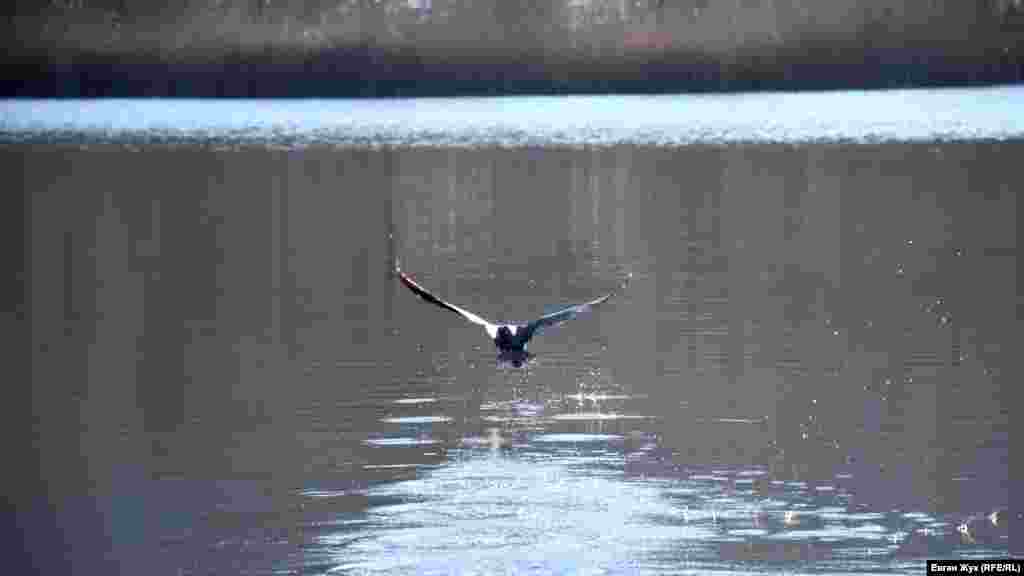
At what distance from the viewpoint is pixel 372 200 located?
56594mm

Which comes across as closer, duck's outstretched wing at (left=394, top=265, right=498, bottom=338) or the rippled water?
duck's outstretched wing at (left=394, top=265, right=498, bottom=338)

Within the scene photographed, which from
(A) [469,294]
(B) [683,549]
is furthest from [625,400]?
(A) [469,294]

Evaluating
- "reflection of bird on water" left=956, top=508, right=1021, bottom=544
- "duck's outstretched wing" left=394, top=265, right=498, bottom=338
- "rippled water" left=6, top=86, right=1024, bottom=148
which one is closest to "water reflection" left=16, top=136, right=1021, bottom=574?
"reflection of bird on water" left=956, top=508, right=1021, bottom=544

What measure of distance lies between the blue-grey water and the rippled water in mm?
34330

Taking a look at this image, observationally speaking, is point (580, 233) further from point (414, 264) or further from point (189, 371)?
point (189, 371)

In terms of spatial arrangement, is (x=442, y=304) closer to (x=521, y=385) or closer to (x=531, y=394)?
(x=531, y=394)

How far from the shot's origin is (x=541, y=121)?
118750mm

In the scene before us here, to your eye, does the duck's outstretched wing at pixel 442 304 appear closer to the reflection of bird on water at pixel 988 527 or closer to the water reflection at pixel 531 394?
the water reflection at pixel 531 394

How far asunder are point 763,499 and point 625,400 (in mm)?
4941

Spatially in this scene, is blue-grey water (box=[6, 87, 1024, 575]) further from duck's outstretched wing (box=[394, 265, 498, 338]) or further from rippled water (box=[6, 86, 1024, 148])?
rippled water (box=[6, 86, 1024, 148])

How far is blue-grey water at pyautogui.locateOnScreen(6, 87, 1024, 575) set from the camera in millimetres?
19344

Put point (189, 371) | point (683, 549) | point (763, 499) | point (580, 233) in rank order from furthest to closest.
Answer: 1. point (580, 233)
2. point (189, 371)
3. point (763, 499)
4. point (683, 549)

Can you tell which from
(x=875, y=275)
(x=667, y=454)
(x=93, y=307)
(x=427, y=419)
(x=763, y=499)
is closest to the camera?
(x=763, y=499)

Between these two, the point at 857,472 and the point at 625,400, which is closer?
the point at 857,472
